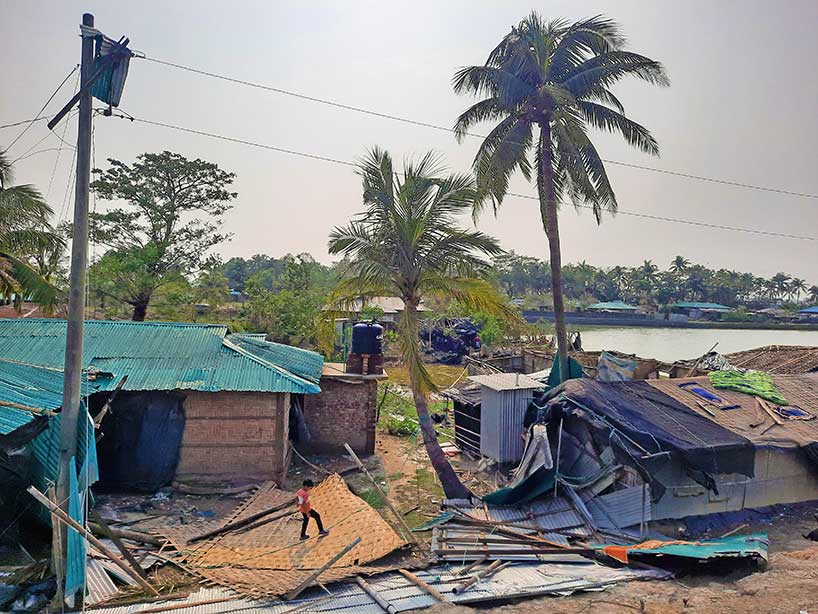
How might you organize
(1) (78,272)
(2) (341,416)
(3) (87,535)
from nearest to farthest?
(3) (87,535)
(1) (78,272)
(2) (341,416)

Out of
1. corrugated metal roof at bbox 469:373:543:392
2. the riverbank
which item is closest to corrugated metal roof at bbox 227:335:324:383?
corrugated metal roof at bbox 469:373:543:392

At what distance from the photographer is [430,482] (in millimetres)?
12398

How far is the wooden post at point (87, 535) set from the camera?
596cm

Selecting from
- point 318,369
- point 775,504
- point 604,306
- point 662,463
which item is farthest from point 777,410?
point 604,306

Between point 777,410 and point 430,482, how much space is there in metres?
7.28

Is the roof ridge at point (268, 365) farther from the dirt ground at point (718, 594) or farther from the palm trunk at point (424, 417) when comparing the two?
the dirt ground at point (718, 594)

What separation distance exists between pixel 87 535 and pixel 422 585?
151 inches

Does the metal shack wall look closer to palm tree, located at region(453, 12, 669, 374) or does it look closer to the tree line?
palm tree, located at region(453, 12, 669, 374)

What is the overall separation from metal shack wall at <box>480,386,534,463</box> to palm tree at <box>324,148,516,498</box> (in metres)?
1.94

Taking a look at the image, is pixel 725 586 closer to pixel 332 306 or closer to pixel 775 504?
pixel 775 504

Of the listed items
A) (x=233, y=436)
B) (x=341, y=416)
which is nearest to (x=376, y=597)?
(x=233, y=436)

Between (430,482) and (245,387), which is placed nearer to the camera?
(245,387)

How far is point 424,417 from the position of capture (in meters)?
11.2

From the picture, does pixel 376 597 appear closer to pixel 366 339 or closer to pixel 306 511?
pixel 306 511
